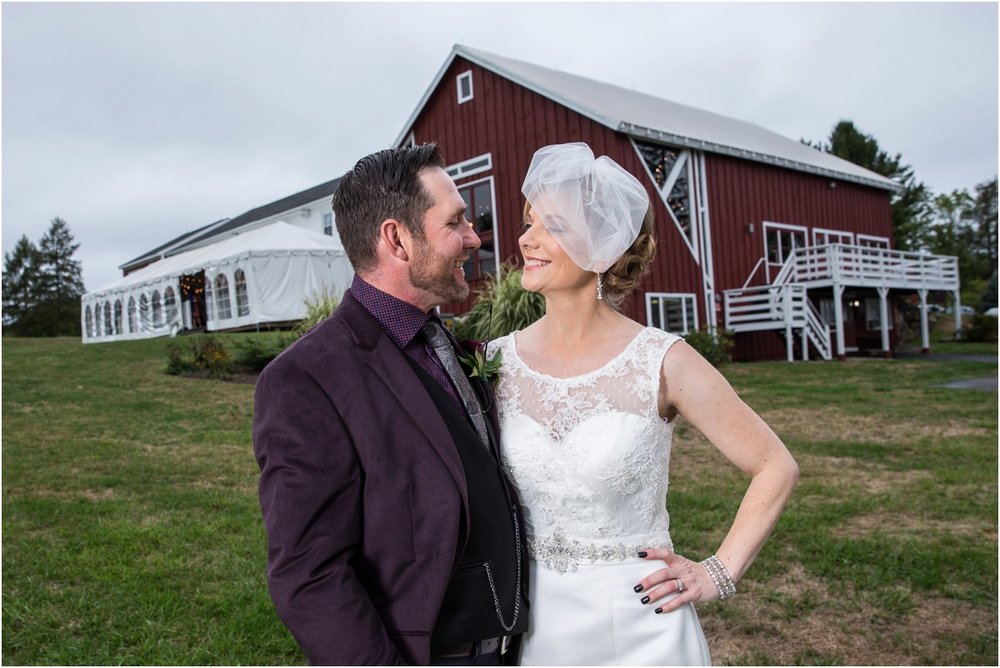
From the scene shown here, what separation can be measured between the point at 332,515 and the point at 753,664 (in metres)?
3.42

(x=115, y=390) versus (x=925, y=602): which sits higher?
(x=115, y=390)

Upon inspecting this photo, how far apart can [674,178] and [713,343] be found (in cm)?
451

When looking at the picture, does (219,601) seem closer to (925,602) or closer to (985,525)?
(925,602)

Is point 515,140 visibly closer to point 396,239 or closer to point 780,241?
point 780,241

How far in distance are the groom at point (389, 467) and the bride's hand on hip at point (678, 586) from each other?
1.28 feet

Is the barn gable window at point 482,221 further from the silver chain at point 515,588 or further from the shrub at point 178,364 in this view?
the silver chain at point 515,588

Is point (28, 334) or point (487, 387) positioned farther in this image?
point (28, 334)

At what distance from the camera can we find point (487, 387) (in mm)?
2684

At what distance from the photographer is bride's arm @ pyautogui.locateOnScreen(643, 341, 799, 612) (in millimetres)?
2451

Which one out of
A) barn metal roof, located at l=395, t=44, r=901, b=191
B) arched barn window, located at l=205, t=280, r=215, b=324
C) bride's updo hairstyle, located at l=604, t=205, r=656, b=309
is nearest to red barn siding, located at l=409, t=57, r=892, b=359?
barn metal roof, located at l=395, t=44, r=901, b=191

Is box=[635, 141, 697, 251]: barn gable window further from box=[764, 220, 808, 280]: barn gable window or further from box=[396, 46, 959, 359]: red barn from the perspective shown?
box=[764, 220, 808, 280]: barn gable window

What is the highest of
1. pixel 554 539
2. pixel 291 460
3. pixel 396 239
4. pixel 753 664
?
pixel 396 239

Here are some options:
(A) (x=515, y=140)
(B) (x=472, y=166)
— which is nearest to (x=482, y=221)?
(B) (x=472, y=166)

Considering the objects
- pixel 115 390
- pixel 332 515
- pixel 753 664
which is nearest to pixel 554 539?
pixel 332 515
